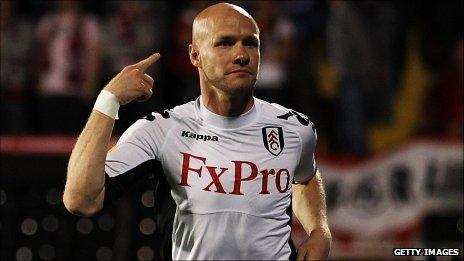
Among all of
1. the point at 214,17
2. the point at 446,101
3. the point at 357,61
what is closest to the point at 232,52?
the point at 214,17

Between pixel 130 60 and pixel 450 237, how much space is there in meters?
3.33

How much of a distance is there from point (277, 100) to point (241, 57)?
4750 millimetres

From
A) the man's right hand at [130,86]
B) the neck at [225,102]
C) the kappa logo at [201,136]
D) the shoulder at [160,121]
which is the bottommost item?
the kappa logo at [201,136]

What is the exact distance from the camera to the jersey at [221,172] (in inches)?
162

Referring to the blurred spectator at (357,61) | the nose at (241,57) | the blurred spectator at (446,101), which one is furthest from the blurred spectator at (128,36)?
the nose at (241,57)

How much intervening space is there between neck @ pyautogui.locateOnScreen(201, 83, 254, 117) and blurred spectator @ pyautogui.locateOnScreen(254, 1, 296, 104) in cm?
441

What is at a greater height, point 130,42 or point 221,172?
point 221,172

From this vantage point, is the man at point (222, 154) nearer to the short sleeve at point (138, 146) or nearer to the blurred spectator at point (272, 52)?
the short sleeve at point (138, 146)

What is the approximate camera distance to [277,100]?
8828mm

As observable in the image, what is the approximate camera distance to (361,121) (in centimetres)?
949

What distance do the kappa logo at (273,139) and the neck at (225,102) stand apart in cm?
14

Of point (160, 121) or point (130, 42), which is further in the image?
point (130, 42)

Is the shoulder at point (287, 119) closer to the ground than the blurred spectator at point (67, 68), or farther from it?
farther from it

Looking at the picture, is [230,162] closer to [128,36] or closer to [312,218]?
[312,218]
